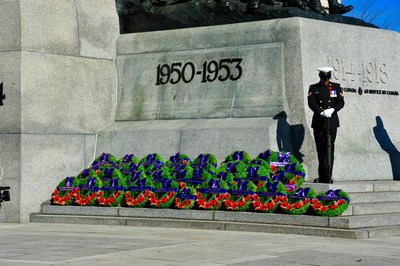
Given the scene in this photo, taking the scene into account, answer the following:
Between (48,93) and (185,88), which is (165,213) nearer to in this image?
(185,88)

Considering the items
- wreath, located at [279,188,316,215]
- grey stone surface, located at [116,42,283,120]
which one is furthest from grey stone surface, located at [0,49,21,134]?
wreath, located at [279,188,316,215]

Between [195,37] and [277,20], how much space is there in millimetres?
1784

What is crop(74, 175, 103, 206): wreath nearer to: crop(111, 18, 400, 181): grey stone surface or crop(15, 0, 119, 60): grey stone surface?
crop(111, 18, 400, 181): grey stone surface

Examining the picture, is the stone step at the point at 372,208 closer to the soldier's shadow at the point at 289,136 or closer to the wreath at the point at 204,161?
the soldier's shadow at the point at 289,136

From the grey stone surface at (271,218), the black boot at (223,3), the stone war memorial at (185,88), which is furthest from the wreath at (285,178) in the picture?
the black boot at (223,3)

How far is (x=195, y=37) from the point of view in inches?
695

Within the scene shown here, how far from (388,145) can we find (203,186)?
425 cm

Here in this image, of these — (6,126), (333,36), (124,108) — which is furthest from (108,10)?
(333,36)

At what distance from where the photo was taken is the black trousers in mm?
14984

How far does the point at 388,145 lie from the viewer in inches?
686

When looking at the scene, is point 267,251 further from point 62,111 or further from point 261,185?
point 62,111

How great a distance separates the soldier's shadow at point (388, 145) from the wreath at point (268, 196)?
12.2 feet

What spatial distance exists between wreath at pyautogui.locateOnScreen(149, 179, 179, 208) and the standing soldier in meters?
2.28

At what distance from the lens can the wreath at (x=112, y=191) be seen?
1584cm
